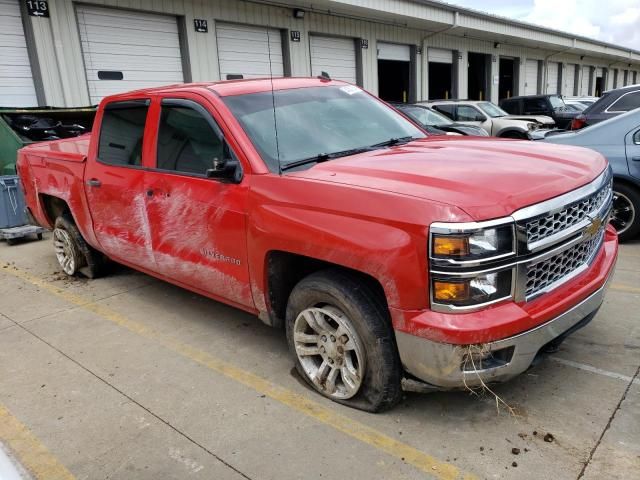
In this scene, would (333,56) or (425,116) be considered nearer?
(425,116)

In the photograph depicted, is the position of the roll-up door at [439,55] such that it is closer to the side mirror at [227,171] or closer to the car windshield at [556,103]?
the car windshield at [556,103]

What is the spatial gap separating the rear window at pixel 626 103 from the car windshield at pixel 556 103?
30.1 feet

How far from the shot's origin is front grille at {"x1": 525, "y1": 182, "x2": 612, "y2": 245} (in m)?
2.43

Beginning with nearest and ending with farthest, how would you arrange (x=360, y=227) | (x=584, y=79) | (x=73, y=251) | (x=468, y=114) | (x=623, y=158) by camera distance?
(x=360, y=227)
(x=73, y=251)
(x=623, y=158)
(x=468, y=114)
(x=584, y=79)

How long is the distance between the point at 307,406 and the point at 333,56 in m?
14.5

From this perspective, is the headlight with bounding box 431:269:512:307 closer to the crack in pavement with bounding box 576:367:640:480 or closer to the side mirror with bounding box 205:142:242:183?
the crack in pavement with bounding box 576:367:640:480

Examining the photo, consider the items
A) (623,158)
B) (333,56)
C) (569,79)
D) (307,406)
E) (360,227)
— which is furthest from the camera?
(569,79)

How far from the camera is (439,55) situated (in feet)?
69.1

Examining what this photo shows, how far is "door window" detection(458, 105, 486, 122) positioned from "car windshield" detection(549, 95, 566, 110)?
12.9 feet

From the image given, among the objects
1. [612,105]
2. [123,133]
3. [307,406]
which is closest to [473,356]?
[307,406]

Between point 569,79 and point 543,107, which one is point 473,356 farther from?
point 569,79

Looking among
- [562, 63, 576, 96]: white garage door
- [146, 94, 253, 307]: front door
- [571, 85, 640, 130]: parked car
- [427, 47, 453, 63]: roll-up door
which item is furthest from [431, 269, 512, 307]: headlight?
[562, 63, 576, 96]: white garage door

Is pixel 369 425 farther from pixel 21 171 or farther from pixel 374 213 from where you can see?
pixel 21 171

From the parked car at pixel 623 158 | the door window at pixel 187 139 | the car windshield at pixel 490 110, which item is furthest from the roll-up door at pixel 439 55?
the door window at pixel 187 139
